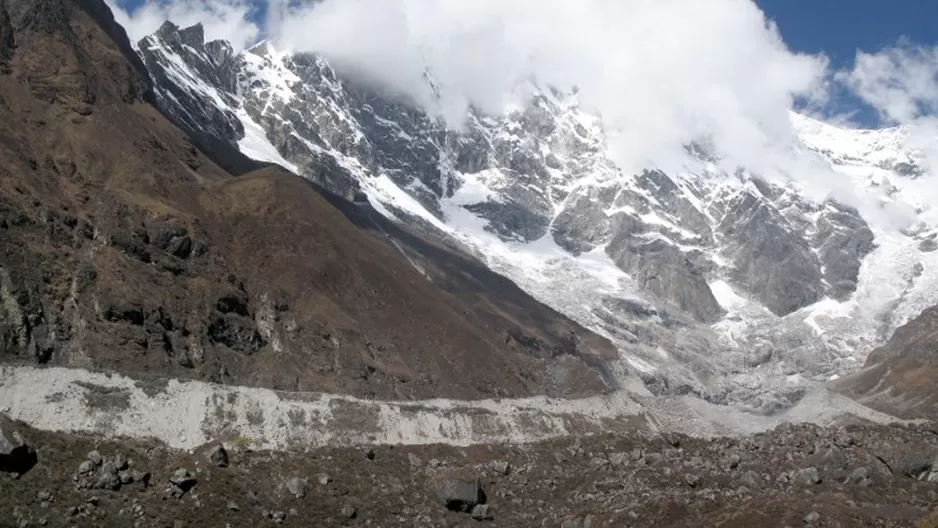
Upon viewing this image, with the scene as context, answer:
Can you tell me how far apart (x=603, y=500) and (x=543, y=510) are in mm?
5582

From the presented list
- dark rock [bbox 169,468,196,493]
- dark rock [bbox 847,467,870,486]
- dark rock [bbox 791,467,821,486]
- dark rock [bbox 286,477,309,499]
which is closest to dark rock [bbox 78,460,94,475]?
dark rock [bbox 169,468,196,493]

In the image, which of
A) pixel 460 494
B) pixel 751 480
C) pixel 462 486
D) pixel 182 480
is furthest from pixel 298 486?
pixel 751 480

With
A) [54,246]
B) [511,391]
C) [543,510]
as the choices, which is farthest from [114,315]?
[511,391]

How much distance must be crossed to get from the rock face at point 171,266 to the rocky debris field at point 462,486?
1574cm

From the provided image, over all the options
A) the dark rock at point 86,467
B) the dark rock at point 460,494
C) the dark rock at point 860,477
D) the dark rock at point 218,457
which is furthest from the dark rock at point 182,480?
the dark rock at point 860,477

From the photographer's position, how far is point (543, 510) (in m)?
83.1

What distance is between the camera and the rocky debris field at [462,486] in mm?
70062

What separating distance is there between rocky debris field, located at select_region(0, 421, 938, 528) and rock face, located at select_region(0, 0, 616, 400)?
51.6 ft

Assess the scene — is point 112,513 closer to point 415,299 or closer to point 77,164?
point 77,164

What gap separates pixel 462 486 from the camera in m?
85.9

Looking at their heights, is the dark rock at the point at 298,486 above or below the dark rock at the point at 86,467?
above

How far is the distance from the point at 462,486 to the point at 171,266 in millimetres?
51908

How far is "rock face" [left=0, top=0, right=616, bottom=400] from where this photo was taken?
103m

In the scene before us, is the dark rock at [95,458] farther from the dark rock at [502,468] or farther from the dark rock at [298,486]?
the dark rock at [502,468]
